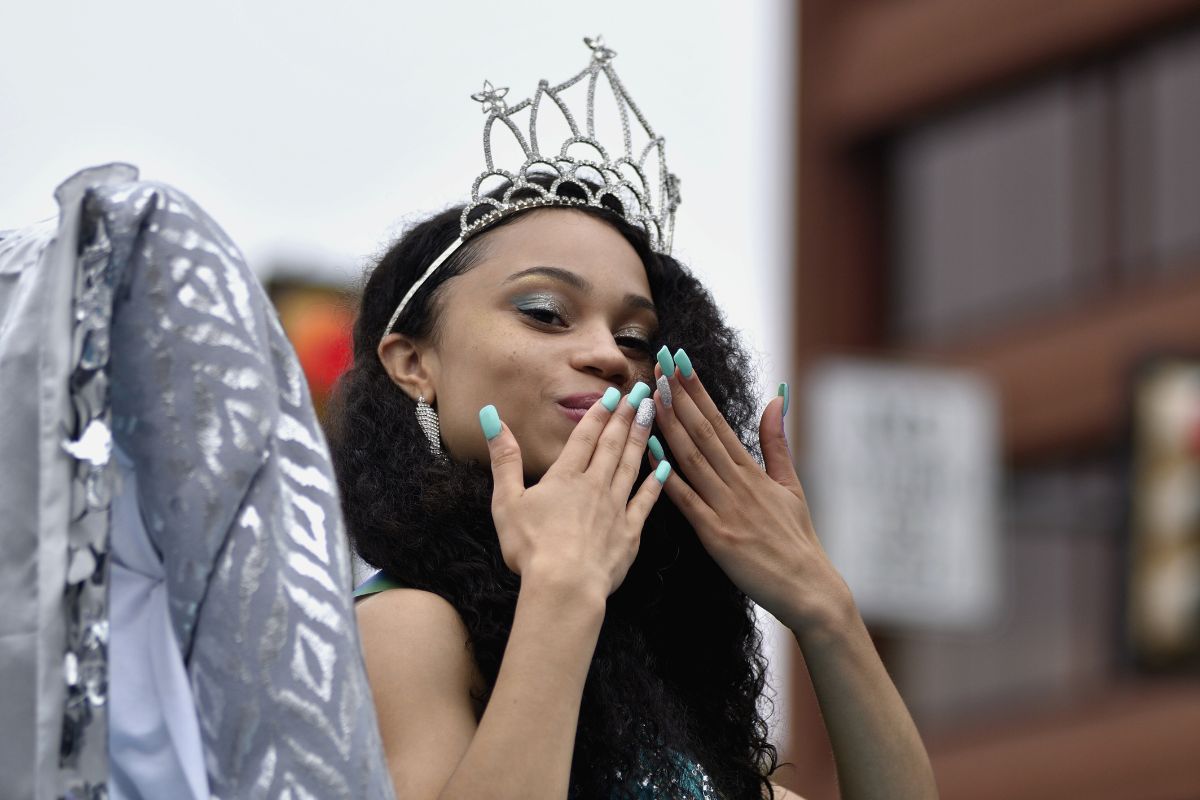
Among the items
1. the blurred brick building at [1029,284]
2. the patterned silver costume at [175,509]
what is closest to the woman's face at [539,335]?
the patterned silver costume at [175,509]

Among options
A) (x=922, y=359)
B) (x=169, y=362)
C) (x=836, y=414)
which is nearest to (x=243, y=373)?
(x=169, y=362)

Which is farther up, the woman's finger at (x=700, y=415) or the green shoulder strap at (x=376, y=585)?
the woman's finger at (x=700, y=415)

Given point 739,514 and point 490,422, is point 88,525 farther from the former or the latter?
point 739,514

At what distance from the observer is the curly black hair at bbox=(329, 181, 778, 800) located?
2.81 meters

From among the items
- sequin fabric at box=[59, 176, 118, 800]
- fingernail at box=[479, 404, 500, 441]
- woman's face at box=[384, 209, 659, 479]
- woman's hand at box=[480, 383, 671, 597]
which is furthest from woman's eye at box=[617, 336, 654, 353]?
sequin fabric at box=[59, 176, 118, 800]

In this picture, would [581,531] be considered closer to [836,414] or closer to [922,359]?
[836,414]

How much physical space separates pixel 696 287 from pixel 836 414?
Result: 520 inches

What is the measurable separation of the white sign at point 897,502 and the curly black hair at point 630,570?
1288 centimetres

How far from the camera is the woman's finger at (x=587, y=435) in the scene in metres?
2.69

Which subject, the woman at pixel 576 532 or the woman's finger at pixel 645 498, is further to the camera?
the woman's finger at pixel 645 498

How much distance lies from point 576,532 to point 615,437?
195mm

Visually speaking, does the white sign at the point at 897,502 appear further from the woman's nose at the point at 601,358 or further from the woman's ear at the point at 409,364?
the woman's nose at the point at 601,358

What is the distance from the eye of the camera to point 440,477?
297 cm

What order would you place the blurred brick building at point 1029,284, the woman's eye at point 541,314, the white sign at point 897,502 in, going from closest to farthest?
the woman's eye at point 541,314 < the white sign at point 897,502 < the blurred brick building at point 1029,284
